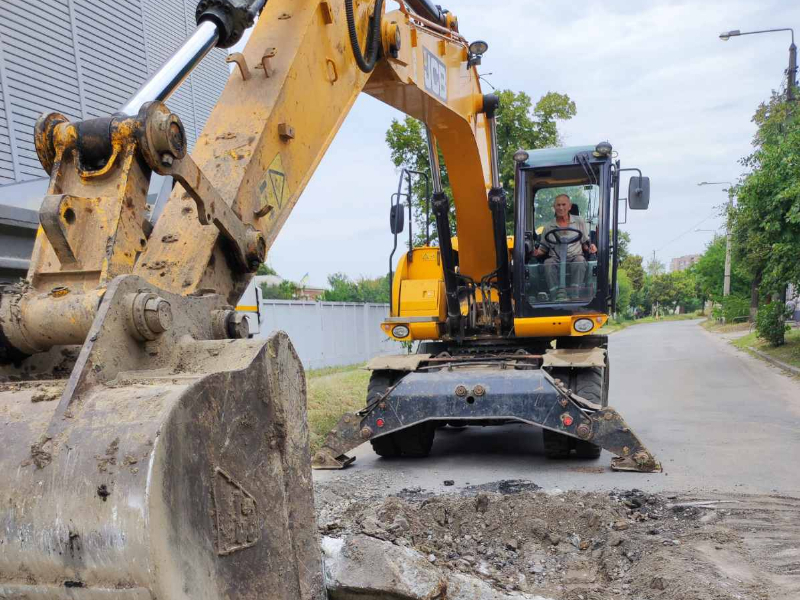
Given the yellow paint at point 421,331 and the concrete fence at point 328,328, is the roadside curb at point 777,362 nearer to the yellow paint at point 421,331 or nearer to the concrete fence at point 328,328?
the concrete fence at point 328,328

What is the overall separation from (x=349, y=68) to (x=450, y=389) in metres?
3.29

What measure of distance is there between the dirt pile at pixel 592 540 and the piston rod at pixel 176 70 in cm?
266

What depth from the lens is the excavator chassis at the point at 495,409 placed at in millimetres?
5848

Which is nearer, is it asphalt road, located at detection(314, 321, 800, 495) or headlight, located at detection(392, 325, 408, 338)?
asphalt road, located at detection(314, 321, 800, 495)

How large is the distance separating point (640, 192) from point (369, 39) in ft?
12.4

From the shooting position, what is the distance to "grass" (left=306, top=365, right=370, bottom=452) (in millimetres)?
8641

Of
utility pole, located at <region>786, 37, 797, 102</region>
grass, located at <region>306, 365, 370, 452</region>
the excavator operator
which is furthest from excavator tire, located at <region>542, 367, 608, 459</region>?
utility pole, located at <region>786, 37, 797, 102</region>

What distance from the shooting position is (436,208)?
6.92 meters

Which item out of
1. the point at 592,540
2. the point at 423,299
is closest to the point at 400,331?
the point at 423,299

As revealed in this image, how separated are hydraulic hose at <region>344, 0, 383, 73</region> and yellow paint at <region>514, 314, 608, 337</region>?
3.66m

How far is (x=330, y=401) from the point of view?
10297 mm

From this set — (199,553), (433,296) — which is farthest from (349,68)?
(433,296)

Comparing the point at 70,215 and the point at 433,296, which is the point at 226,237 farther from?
the point at 433,296

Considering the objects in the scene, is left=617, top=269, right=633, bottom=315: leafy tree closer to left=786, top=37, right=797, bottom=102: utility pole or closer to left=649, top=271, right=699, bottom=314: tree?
left=786, top=37, right=797, bottom=102: utility pole
